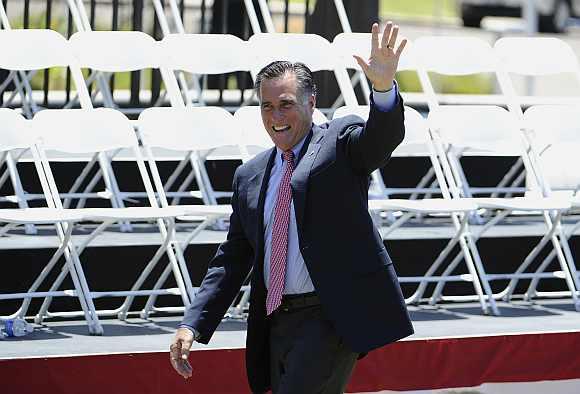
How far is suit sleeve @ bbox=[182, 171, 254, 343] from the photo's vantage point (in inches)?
168

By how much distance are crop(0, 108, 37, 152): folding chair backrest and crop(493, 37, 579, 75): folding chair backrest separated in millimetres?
2903

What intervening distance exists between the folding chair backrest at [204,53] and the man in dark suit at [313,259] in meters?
3.37

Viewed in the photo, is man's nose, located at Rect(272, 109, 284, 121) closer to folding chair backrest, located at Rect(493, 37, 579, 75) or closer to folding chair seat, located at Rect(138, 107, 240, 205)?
folding chair seat, located at Rect(138, 107, 240, 205)

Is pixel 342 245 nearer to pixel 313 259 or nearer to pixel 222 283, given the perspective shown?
pixel 313 259

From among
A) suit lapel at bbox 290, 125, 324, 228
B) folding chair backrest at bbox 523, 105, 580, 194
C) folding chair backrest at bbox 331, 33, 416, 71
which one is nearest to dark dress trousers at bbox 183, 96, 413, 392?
suit lapel at bbox 290, 125, 324, 228

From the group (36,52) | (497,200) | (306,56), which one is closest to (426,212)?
(497,200)

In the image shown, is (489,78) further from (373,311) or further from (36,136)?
(373,311)

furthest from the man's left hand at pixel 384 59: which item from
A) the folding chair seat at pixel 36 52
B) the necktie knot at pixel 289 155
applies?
the folding chair seat at pixel 36 52

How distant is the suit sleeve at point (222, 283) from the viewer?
4270 millimetres

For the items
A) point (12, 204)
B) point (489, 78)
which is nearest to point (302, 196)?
point (12, 204)

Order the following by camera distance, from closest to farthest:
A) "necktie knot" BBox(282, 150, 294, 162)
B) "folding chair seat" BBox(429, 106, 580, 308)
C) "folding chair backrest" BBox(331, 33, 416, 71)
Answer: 1. "necktie knot" BBox(282, 150, 294, 162)
2. "folding chair seat" BBox(429, 106, 580, 308)
3. "folding chair backrest" BBox(331, 33, 416, 71)

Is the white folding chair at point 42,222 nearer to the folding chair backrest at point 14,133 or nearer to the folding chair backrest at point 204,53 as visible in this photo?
the folding chair backrest at point 14,133

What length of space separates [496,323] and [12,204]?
109 inches

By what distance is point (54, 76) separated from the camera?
522 inches
